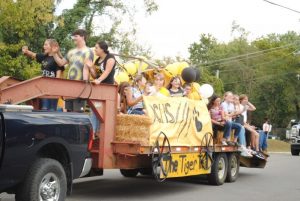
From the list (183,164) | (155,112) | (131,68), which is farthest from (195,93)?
(155,112)

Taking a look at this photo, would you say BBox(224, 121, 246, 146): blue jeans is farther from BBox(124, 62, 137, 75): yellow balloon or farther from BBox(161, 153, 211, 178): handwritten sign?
BBox(124, 62, 137, 75): yellow balloon

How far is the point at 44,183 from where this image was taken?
686cm

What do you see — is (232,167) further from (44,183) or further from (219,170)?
(44,183)

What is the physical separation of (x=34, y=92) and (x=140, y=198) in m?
3.25

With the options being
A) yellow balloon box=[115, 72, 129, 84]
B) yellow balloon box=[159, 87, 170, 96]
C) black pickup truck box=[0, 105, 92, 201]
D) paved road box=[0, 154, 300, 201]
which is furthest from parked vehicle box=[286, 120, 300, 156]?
black pickup truck box=[0, 105, 92, 201]

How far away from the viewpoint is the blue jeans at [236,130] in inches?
483

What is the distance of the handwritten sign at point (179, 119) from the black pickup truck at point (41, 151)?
2119 mm

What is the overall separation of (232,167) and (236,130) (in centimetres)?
91

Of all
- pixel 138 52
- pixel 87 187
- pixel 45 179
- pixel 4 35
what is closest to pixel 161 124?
pixel 87 187

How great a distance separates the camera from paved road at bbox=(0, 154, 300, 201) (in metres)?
9.95

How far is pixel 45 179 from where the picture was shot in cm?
688

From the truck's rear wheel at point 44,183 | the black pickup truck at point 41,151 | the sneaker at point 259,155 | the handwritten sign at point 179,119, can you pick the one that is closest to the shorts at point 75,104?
the black pickup truck at point 41,151

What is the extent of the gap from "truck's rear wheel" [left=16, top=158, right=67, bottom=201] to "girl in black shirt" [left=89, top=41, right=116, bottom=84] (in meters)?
2.35

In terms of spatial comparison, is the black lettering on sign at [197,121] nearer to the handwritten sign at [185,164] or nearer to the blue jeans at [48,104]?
the handwritten sign at [185,164]
